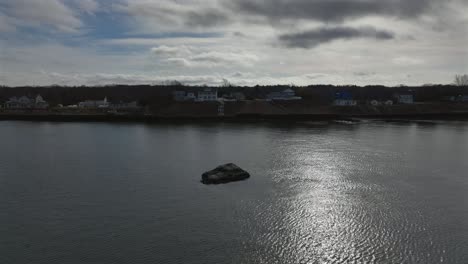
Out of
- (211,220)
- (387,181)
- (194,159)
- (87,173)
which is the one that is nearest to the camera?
(211,220)

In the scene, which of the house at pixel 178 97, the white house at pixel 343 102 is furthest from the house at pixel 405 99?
the house at pixel 178 97

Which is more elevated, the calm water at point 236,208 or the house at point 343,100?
the house at point 343,100

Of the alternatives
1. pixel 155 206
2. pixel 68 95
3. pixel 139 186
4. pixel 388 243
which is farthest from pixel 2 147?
pixel 68 95

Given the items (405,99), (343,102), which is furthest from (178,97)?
(405,99)

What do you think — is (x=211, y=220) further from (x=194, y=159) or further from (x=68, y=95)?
(x=68, y=95)

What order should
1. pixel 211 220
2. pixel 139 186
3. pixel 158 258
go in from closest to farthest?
1. pixel 158 258
2. pixel 211 220
3. pixel 139 186

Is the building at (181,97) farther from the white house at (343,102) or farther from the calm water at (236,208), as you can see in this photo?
the calm water at (236,208)
